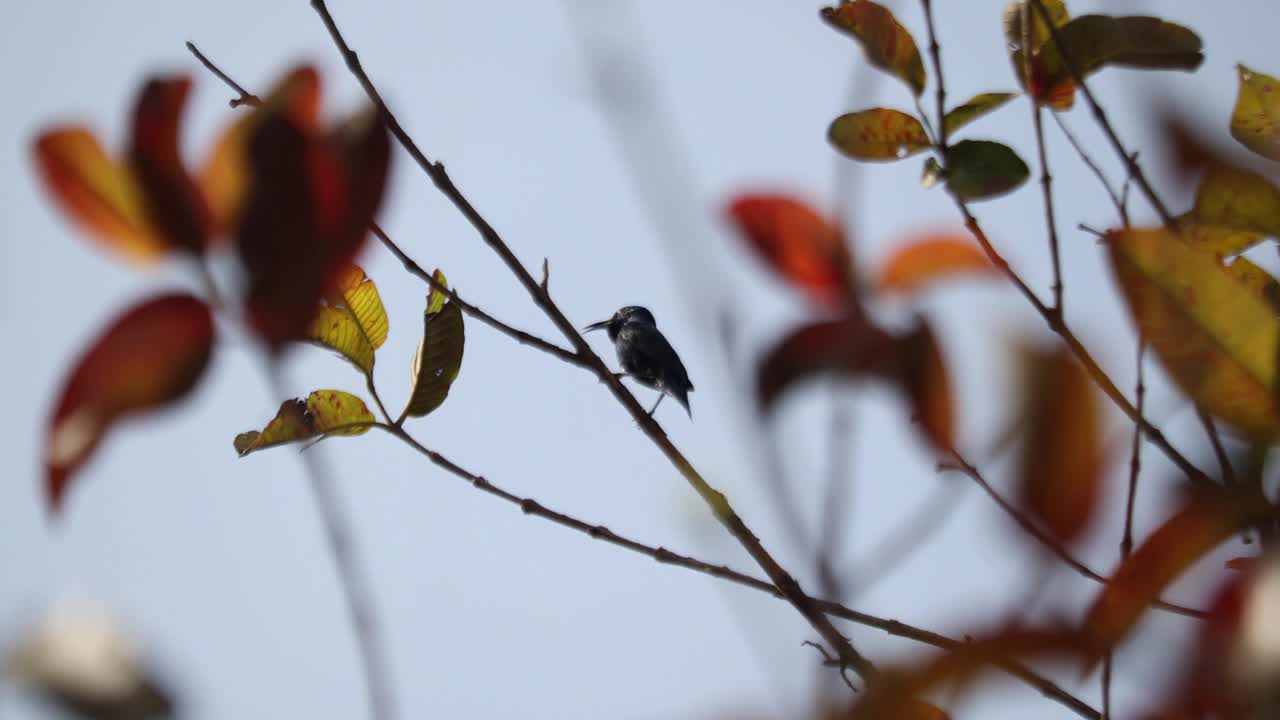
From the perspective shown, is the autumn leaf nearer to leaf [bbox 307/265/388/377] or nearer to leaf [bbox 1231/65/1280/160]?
leaf [bbox 307/265/388/377]

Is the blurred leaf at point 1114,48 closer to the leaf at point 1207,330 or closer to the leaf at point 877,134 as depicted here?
the leaf at point 877,134

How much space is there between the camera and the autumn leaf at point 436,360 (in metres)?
1.80

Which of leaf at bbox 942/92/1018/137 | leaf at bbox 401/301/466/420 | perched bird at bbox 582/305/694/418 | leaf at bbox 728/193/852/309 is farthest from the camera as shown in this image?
perched bird at bbox 582/305/694/418

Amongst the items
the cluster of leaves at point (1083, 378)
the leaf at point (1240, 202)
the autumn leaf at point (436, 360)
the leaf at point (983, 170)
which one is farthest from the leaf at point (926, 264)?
the autumn leaf at point (436, 360)

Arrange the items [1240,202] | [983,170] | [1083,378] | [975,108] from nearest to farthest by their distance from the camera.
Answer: [1083,378] < [1240,202] < [983,170] < [975,108]

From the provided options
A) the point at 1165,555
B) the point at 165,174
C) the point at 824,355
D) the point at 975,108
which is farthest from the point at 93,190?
the point at 975,108

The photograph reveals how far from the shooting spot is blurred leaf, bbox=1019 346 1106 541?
0.60m

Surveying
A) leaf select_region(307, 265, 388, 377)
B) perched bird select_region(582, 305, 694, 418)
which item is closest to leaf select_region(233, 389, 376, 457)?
leaf select_region(307, 265, 388, 377)

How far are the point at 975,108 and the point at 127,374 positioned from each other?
1352mm

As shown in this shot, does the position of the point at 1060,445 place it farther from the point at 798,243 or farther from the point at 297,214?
the point at 297,214

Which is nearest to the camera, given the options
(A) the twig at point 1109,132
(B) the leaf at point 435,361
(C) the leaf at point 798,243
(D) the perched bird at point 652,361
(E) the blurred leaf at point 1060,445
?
(E) the blurred leaf at point 1060,445

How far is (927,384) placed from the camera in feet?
2.39

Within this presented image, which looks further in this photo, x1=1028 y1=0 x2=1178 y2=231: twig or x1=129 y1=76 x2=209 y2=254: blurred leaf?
x1=1028 y1=0 x2=1178 y2=231: twig

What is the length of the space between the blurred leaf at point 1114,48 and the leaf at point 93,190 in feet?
4.40
